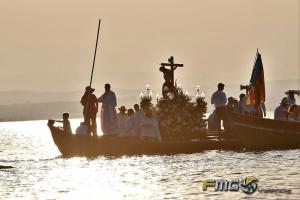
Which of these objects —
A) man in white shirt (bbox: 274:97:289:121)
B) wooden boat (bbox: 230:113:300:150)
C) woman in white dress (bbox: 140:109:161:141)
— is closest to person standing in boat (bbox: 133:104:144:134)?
woman in white dress (bbox: 140:109:161:141)

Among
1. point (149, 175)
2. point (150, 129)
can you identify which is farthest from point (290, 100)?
point (149, 175)

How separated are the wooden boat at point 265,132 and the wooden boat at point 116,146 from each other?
226 centimetres

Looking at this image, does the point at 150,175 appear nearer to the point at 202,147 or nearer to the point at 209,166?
the point at 209,166

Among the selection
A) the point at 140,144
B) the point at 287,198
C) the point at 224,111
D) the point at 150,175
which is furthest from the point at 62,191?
the point at 224,111

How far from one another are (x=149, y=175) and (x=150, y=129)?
8.11m

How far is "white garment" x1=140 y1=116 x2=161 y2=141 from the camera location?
3522 cm

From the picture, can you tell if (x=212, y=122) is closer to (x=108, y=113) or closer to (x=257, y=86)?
(x=257, y=86)

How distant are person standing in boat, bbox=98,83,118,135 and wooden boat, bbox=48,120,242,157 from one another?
93cm

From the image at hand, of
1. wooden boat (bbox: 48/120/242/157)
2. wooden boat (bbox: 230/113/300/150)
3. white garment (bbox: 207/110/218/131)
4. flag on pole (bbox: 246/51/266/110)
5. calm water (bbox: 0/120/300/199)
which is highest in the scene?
flag on pole (bbox: 246/51/266/110)

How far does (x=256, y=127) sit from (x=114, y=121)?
6.71 metres

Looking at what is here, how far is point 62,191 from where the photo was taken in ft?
78.9

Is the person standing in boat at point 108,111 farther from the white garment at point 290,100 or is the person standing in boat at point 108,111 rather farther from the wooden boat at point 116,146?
the white garment at point 290,100

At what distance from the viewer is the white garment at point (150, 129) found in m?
35.2

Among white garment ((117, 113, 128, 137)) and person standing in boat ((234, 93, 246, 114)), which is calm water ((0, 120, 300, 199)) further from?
person standing in boat ((234, 93, 246, 114))
